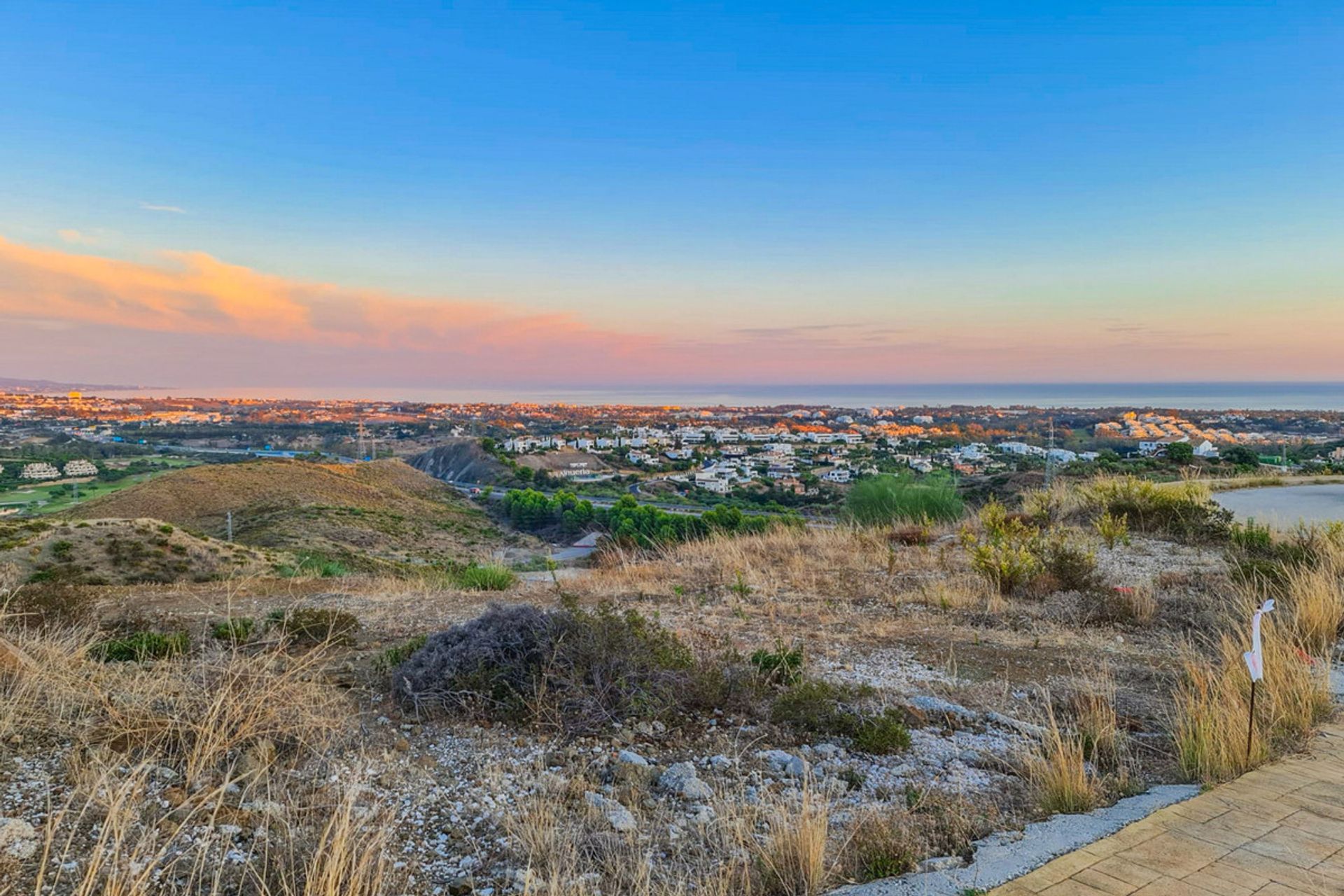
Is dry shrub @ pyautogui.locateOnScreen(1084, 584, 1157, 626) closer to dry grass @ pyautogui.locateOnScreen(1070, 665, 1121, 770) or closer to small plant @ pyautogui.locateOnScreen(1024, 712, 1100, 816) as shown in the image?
dry grass @ pyautogui.locateOnScreen(1070, 665, 1121, 770)

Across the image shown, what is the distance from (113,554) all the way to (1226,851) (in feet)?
57.6

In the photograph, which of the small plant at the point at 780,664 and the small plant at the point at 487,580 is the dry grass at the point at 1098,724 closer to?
the small plant at the point at 780,664

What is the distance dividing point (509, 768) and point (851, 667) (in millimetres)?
2711

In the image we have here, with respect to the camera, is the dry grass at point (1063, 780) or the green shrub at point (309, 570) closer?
the dry grass at point (1063, 780)

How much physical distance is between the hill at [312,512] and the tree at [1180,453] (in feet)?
71.9

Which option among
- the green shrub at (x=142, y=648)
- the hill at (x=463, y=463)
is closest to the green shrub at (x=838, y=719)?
the green shrub at (x=142, y=648)

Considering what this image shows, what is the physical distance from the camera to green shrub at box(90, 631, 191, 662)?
503cm

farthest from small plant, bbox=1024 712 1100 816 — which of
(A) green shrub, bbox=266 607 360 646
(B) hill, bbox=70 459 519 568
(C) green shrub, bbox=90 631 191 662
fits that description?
(B) hill, bbox=70 459 519 568

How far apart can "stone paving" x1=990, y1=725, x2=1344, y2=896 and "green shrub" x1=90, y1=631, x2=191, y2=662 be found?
5179mm

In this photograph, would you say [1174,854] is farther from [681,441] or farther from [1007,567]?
[681,441]

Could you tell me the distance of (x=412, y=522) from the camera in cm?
3684

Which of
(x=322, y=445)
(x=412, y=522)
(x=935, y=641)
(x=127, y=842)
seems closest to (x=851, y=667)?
(x=935, y=641)

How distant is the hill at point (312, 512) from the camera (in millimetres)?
27281

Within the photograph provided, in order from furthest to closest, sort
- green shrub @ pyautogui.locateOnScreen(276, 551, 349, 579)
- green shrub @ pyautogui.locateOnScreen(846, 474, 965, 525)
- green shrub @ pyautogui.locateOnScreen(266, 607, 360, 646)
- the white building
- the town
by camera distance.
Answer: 1. the town
2. the white building
3. green shrub @ pyautogui.locateOnScreen(846, 474, 965, 525)
4. green shrub @ pyautogui.locateOnScreen(276, 551, 349, 579)
5. green shrub @ pyautogui.locateOnScreen(266, 607, 360, 646)
